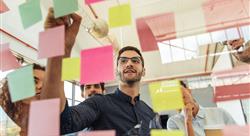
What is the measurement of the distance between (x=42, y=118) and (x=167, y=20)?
36 cm

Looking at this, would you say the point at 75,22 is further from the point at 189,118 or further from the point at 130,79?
the point at 189,118

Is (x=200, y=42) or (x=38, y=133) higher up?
(x=200, y=42)

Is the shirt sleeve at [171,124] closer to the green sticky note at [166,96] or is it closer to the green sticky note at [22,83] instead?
the green sticky note at [166,96]

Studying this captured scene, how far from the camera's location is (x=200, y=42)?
55 centimetres

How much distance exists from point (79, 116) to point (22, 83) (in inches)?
7.3

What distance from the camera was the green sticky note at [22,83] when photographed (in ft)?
1.64

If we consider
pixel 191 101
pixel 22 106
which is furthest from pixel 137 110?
pixel 22 106

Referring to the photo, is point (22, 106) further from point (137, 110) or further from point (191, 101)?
point (191, 101)

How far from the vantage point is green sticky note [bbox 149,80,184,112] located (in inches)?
16.4

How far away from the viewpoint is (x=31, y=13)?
53 cm

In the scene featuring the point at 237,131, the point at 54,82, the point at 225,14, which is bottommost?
the point at 237,131

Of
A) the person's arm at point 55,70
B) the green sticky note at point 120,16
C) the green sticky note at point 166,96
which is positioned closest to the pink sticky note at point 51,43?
the person's arm at point 55,70

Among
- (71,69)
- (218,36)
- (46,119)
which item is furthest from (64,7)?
(218,36)

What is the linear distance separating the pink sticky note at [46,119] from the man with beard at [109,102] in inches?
0.9
